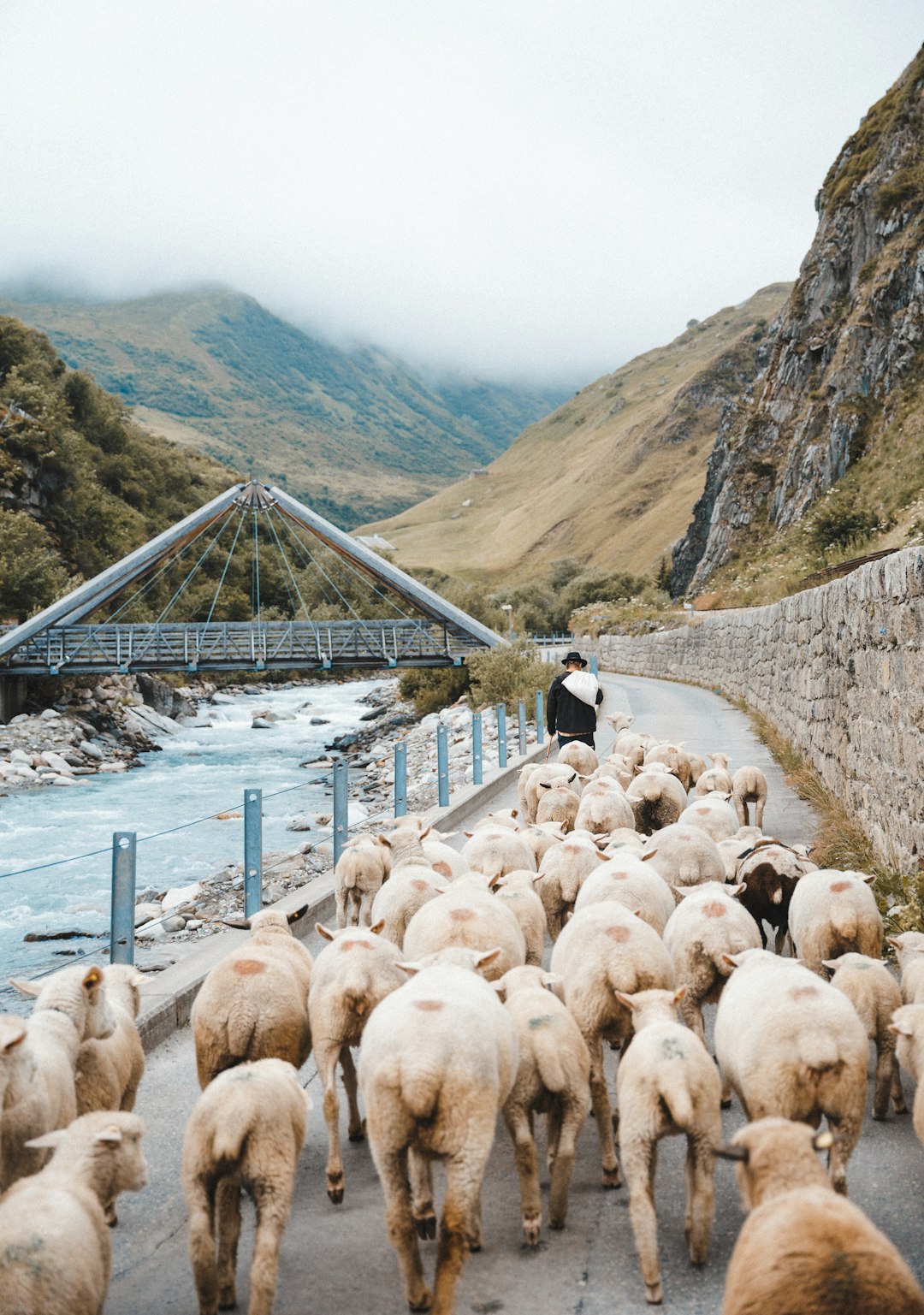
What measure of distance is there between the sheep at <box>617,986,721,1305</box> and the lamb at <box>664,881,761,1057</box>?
1.32m

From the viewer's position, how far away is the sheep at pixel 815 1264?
2.45 meters

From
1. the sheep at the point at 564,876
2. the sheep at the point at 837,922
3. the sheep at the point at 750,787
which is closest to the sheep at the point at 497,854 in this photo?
the sheep at the point at 564,876

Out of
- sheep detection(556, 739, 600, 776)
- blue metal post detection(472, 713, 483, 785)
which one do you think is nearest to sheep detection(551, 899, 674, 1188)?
sheep detection(556, 739, 600, 776)

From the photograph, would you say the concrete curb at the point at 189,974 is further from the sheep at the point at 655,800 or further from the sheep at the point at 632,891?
the sheep at the point at 655,800

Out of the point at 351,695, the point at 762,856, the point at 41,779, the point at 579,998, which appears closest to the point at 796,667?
the point at 762,856

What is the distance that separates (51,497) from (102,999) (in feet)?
183

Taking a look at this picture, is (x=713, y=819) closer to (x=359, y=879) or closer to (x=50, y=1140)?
(x=359, y=879)

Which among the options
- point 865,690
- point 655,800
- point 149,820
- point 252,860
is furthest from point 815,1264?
point 149,820

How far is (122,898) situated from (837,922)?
4.22 metres

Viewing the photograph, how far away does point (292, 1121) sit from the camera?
3.72 m

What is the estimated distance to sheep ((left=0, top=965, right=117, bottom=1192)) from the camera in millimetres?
3648

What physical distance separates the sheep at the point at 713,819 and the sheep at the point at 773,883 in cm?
153

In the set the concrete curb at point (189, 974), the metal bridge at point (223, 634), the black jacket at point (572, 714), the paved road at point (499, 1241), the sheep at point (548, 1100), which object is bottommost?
the paved road at point (499, 1241)

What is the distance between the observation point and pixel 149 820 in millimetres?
21688
